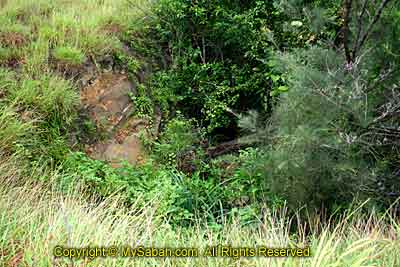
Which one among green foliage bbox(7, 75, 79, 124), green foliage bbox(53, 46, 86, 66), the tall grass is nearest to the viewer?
the tall grass

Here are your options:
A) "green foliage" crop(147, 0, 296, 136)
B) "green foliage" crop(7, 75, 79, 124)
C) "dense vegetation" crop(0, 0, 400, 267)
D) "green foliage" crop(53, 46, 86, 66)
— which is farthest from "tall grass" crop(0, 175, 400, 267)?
"green foliage" crop(147, 0, 296, 136)

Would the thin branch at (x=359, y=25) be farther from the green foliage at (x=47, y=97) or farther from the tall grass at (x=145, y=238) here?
the green foliage at (x=47, y=97)

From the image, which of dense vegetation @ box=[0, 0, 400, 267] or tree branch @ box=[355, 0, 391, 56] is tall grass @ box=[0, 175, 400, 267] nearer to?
dense vegetation @ box=[0, 0, 400, 267]

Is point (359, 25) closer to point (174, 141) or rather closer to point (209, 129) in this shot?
point (174, 141)

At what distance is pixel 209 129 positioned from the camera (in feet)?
19.2

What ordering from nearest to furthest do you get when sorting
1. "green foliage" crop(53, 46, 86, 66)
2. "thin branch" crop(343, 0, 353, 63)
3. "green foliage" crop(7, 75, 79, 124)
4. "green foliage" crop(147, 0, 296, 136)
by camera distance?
1. "thin branch" crop(343, 0, 353, 63)
2. "green foliage" crop(7, 75, 79, 124)
3. "green foliage" crop(53, 46, 86, 66)
4. "green foliage" crop(147, 0, 296, 136)

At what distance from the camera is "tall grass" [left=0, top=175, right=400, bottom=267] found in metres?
2.53

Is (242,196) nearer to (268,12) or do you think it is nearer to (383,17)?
(383,17)

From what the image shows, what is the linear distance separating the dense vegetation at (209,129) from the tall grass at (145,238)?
2 centimetres

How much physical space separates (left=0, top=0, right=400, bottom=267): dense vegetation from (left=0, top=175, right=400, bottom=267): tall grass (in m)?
0.02

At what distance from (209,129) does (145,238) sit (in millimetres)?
3106

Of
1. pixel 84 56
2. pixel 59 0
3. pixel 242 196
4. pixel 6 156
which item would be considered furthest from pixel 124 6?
pixel 242 196

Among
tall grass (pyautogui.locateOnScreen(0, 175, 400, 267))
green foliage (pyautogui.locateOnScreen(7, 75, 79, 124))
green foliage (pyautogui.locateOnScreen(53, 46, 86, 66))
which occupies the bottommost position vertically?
tall grass (pyautogui.locateOnScreen(0, 175, 400, 267))

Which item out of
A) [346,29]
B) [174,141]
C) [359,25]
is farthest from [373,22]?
[174,141]
